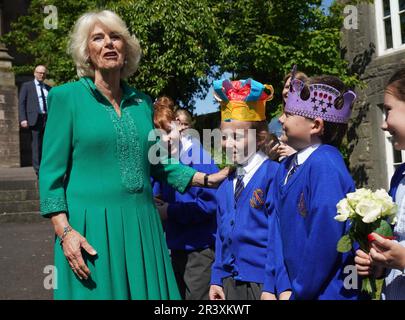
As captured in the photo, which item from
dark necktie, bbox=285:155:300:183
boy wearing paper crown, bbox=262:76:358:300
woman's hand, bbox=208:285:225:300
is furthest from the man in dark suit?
dark necktie, bbox=285:155:300:183

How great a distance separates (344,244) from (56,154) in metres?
1.45

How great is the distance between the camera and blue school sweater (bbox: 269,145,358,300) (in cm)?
266

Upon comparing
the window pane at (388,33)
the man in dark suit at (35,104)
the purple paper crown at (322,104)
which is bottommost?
the purple paper crown at (322,104)

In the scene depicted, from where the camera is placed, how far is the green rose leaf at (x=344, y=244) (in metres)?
2.48

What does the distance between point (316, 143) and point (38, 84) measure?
8.86 m

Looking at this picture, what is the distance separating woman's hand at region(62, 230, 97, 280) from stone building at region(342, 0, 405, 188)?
10.6 m

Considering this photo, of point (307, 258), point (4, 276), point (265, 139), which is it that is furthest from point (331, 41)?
point (307, 258)

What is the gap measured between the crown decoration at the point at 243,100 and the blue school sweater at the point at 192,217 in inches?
25.8

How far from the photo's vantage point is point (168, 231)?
4.19 m

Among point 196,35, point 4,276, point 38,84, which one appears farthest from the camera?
point 196,35

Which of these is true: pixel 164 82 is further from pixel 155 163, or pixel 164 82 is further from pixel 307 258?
pixel 307 258

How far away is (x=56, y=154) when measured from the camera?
2.93m

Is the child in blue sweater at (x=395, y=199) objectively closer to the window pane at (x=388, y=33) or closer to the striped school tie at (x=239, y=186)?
the striped school tie at (x=239, y=186)

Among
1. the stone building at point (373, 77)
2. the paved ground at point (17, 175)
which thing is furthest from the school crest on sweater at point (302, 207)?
the stone building at point (373, 77)
